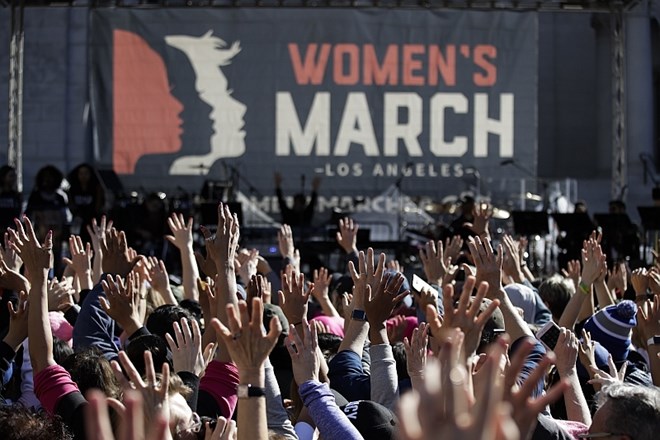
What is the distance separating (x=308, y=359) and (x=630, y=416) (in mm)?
1001

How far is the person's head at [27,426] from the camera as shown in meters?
3.12

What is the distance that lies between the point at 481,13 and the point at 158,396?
53.5 ft

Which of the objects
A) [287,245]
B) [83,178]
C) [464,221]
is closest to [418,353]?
[287,245]

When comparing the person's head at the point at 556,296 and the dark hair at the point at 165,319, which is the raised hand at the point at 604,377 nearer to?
the dark hair at the point at 165,319

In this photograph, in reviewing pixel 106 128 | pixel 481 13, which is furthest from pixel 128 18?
pixel 481 13

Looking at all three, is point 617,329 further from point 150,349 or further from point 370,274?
point 150,349

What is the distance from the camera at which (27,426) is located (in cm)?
314

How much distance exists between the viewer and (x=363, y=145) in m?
18.5

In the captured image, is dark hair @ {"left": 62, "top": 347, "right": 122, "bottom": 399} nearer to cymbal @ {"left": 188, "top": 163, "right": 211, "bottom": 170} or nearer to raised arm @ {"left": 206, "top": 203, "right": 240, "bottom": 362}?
raised arm @ {"left": 206, "top": 203, "right": 240, "bottom": 362}

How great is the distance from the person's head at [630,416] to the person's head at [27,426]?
139 cm

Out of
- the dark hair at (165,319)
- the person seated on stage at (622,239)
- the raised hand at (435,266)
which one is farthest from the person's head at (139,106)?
the dark hair at (165,319)

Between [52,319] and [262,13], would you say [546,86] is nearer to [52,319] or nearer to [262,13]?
[262,13]

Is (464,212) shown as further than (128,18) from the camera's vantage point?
No

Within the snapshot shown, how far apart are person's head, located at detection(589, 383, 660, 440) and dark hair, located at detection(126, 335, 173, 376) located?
1728 mm
